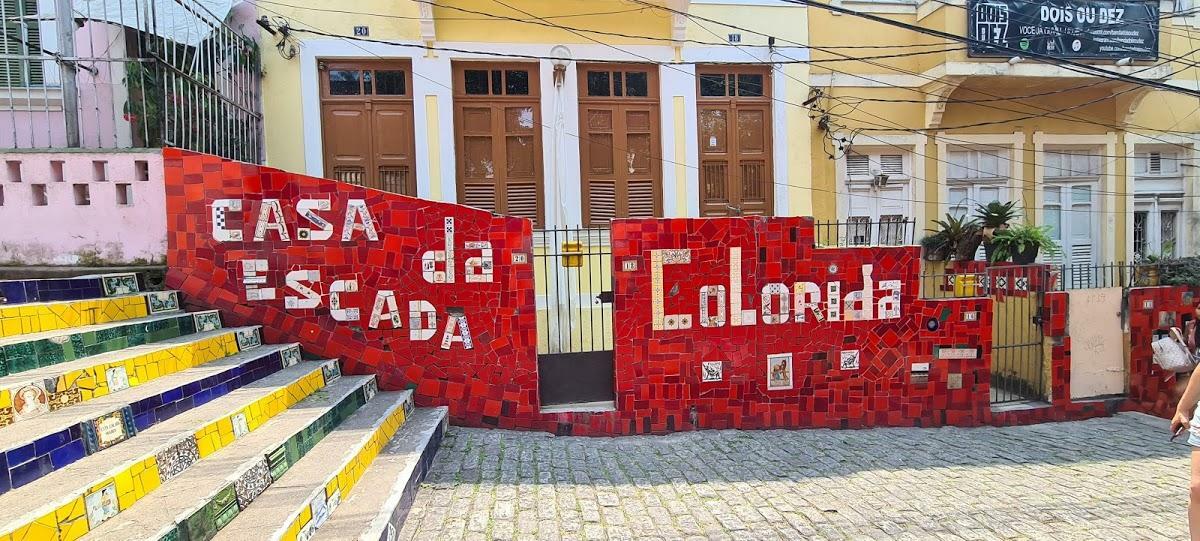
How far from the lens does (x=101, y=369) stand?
9.18ft

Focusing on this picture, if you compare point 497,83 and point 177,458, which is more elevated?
point 497,83

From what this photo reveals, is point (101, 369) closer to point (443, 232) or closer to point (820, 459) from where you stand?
point (443, 232)

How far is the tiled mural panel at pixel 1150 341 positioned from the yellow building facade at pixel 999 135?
277 cm

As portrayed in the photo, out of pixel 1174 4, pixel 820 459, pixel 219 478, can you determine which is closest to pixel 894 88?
pixel 1174 4

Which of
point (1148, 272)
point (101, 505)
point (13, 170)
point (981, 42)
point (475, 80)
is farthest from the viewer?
point (1148, 272)

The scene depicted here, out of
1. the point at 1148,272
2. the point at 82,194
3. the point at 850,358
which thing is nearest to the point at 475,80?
the point at 82,194

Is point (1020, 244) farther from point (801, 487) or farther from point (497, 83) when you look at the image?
point (497, 83)

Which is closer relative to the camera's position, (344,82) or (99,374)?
(99,374)

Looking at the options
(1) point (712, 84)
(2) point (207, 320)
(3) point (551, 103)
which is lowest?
(2) point (207, 320)

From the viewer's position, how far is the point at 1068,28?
8.04 meters

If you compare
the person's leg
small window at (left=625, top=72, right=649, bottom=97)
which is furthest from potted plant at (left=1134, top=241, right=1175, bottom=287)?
small window at (left=625, top=72, right=649, bottom=97)

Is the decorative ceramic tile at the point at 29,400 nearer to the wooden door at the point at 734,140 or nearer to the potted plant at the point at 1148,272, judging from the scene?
the wooden door at the point at 734,140

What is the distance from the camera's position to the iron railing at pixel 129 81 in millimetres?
4766

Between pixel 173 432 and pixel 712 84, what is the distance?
7.33 metres
